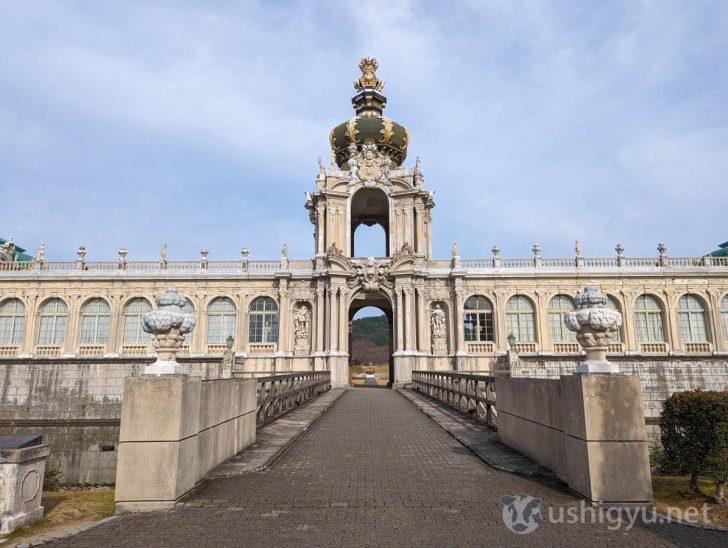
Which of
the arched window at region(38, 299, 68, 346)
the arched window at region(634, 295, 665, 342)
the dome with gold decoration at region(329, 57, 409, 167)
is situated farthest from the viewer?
the dome with gold decoration at region(329, 57, 409, 167)

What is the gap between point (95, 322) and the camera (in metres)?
37.6

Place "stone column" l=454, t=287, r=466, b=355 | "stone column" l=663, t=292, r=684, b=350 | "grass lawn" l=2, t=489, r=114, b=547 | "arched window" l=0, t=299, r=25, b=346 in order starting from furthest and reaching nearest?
"arched window" l=0, t=299, r=25, b=346 → "stone column" l=663, t=292, r=684, b=350 → "stone column" l=454, t=287, r=466, b=355 → "grass lawn" l=2, t=489, r=114, b=547

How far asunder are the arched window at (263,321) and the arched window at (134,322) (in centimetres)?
773

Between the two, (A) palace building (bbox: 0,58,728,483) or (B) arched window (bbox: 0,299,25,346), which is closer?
(A) palace building (bbox: 0,58,728,483)

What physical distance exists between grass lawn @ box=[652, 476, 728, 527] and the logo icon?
169 centimetres

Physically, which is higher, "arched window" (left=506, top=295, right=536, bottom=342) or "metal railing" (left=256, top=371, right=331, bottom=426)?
"arched window" (left=506, top=295, right=536, bottom=342)

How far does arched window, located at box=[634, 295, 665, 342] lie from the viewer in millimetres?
36688

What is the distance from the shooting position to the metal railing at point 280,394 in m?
13.5

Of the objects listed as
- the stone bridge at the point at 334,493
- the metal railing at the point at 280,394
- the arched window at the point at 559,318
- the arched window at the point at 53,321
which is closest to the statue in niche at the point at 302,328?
the metal railing at the point at 280,394

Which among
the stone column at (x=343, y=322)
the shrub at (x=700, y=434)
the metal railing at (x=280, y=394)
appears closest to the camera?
the shrub at (x=700, y=434)

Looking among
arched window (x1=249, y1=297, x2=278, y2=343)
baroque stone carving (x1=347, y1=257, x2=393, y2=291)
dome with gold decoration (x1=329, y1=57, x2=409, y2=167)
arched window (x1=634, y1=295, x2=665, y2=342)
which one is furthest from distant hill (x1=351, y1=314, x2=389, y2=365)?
arched window (x1=634, y1=295, x2=665, y2=342)

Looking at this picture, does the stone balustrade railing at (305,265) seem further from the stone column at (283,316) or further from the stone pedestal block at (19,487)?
the stone pedestal block at (19,487)

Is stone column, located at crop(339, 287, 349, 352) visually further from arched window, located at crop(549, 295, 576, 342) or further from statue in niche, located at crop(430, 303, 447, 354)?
arched window, located at crop(549, 295, 576, 342)

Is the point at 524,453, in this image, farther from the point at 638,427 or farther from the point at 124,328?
the point at 124,328
